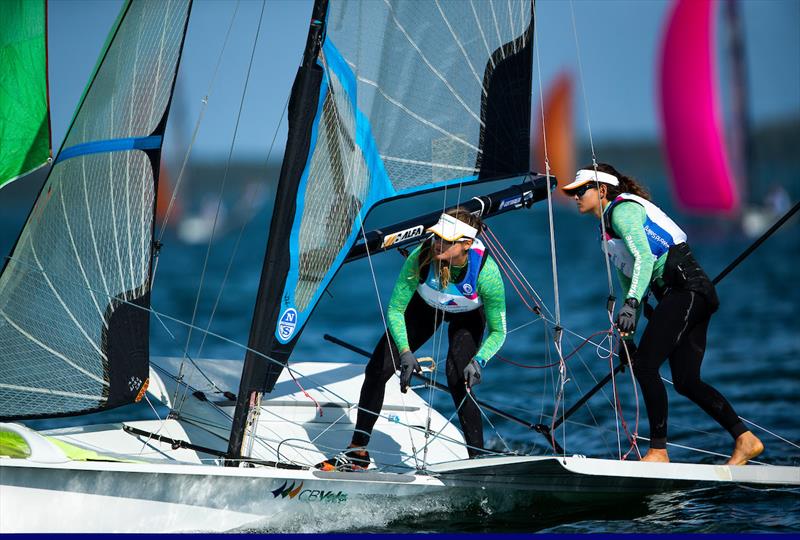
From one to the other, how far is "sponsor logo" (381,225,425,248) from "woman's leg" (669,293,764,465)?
1.35 metres

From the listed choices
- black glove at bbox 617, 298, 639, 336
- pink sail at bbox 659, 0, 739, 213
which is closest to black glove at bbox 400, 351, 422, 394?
black glove at bbox 617, 298, 639, 336

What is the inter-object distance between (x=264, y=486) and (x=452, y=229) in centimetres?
134

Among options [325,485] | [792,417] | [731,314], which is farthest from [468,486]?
[731,314]

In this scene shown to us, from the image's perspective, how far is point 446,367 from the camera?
4832mm

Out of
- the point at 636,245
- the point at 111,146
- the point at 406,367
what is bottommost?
the point at 406,367

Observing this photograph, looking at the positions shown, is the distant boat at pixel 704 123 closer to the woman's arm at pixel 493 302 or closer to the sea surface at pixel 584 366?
the sea surface at pixel 584 366

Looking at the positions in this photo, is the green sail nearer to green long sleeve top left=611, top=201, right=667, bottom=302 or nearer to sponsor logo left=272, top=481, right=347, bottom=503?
sponsor logo left=272, top=481, right=347, bottom=503

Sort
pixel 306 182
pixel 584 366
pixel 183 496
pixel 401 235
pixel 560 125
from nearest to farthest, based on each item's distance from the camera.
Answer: pixel 183 496 → pixel 306 182 → pixel 401 235 → pixel 584 366 → pixel 560 125

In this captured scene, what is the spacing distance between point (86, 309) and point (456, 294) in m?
1.67

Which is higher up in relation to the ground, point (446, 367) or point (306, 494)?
point (446, 367)

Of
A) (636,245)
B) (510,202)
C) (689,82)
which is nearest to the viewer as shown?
(636,245)

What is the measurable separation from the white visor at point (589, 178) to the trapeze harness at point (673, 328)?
98mm

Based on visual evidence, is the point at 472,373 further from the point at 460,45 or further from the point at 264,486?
the point at 460,45

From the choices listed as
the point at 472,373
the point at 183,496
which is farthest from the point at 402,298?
the point at 183,496
